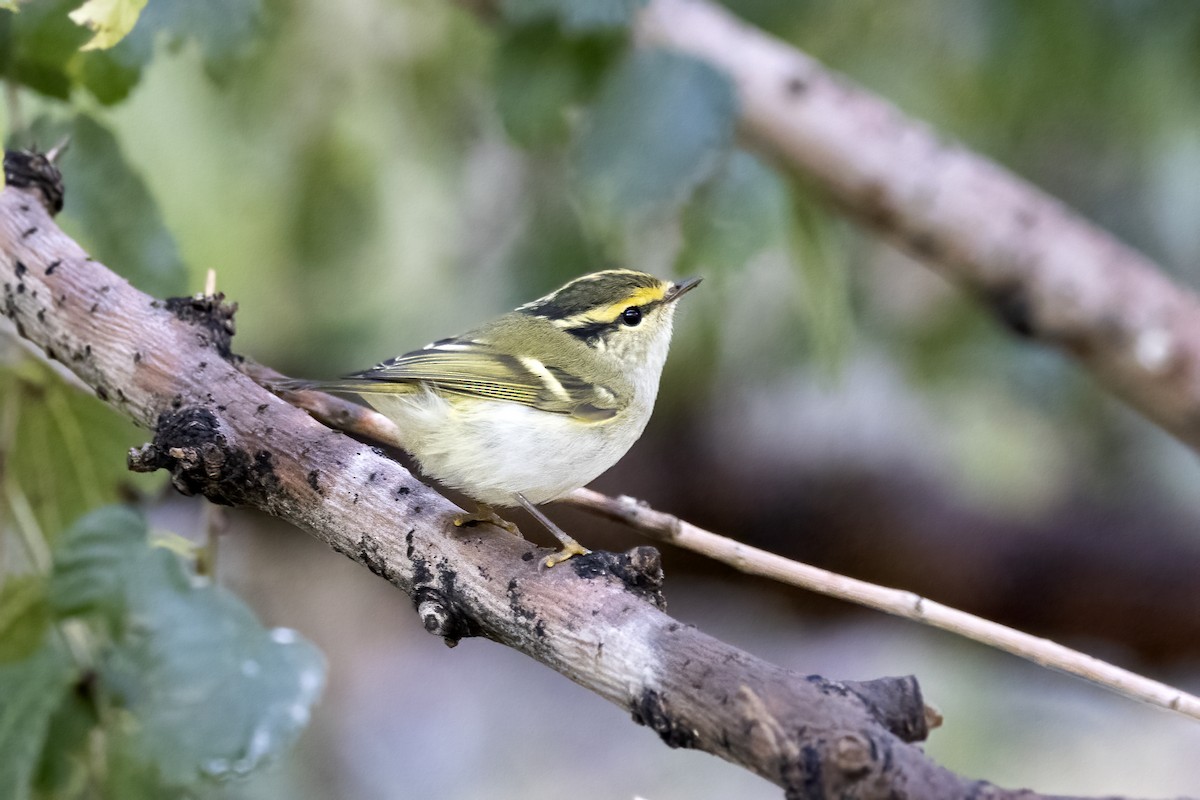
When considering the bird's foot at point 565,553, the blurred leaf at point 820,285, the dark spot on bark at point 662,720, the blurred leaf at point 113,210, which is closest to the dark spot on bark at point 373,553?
the bird's foot at point 565,553

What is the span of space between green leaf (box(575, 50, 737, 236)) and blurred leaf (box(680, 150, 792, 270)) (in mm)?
23

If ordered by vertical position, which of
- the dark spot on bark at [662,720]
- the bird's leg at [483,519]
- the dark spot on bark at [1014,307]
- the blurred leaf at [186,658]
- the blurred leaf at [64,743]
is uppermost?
the dark spot on bark at [1014,307]

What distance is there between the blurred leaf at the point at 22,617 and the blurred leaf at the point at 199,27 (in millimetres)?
496

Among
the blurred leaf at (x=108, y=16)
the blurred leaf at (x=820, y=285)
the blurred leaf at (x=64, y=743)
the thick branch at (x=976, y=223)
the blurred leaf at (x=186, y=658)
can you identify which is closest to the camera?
the blurred leaf at (x=108, y=16)

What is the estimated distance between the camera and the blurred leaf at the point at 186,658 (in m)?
0.94

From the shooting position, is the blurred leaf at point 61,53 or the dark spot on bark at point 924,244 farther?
the dark spot on bark at point 924,244

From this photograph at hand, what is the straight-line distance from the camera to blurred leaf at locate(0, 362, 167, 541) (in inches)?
44.7

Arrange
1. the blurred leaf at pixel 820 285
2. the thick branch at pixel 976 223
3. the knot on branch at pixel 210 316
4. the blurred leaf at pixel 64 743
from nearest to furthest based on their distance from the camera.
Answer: the knot on branch at pixel 210 316, the blurred leaf at pixel 64 743, the blurred leaf at pixel 820 285, the thick branch at pixel 976 223

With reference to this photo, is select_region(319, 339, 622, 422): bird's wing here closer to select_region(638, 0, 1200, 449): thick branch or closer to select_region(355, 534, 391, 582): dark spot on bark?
select_region(355, 534, 391, 582): dark spot on bark

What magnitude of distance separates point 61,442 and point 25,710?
267 mm

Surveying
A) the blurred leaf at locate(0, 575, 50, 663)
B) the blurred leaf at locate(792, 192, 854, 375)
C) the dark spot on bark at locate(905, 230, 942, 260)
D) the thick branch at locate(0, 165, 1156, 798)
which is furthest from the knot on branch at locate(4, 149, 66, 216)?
the dark spot on bark at locate(905, 230, 942, 260)

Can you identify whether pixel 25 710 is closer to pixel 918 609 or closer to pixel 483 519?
pixel 483 519

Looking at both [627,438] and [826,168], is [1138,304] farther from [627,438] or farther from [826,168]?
[627,438]

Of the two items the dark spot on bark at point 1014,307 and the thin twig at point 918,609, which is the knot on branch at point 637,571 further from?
the dark spot on bark at point 1014,307
